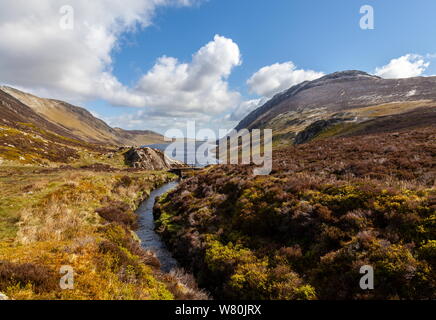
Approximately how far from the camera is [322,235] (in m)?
10.8

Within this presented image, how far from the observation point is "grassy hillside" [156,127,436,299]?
26.5 ft

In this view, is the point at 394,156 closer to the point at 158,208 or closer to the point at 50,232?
the point at 158,208

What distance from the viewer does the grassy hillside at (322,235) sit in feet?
26.5

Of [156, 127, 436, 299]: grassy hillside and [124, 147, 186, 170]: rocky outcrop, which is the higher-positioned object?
[124, 147, 186, 170]: rocky outcrop

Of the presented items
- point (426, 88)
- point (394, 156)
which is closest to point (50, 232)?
point (394, 156)

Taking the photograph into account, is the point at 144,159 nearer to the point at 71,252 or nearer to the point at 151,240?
the point at 151,240

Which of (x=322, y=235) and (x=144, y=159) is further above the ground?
(x=144, y=159)

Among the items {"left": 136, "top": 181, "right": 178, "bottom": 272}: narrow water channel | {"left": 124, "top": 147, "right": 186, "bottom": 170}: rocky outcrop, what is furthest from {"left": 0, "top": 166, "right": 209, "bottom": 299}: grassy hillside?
{"left": 124, "top": 147, "right": 186, "bottom": 170}: rocky outcrop

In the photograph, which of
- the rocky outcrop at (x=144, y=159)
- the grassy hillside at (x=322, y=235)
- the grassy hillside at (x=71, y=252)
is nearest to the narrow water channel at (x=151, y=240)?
the grassy hillside at (x=322, y=235)

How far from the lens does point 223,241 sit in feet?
47.3

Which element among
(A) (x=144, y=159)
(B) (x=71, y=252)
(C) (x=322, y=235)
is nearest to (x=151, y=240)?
(B) (x=71, y=252)

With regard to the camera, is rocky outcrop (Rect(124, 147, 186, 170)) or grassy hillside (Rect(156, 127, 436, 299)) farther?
rocky outcrop (Rect(124, 147, 186, 170))

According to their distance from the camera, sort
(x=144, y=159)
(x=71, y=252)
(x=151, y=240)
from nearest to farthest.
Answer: (x=71, y=252)
(x=151, y=240)
(x=144, y=159)

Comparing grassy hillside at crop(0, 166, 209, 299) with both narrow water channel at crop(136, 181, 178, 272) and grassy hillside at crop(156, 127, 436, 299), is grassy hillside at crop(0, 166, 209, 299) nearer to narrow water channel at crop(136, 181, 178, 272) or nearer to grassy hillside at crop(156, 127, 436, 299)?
narrow water channel at crop(136, 181, 178, 272)
